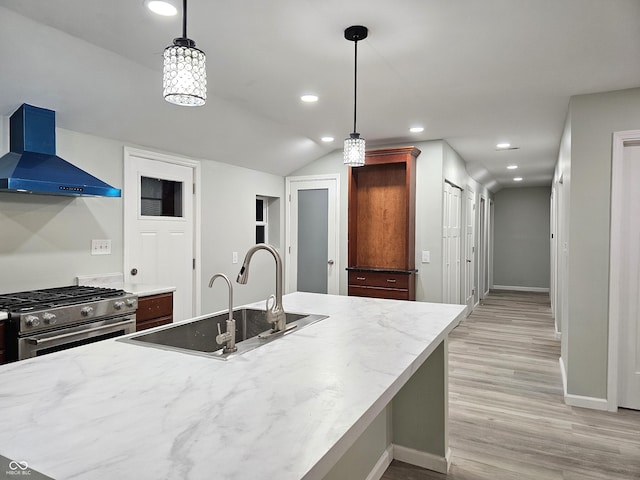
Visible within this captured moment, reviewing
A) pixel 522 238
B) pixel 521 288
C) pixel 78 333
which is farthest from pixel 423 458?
pixel 522 238

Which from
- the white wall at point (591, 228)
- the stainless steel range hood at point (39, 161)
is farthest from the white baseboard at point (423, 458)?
the stainless steel range hood at point (39, 161)

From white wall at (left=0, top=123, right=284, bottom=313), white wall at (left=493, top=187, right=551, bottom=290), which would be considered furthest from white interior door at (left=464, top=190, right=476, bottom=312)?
white wall at (left=0, top=123, right=284, bottom=313)

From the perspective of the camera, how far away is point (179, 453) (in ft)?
2.70

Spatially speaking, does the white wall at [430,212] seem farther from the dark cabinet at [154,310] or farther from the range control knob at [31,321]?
the range control knob at [31,321]

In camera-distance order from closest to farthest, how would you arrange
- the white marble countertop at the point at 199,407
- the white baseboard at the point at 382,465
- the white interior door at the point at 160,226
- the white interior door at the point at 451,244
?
the white marble countertop at the point at 199,407
the white baseboard at the point at 382,465
the white interior door at the point at 160,226
the white interior door at the point at 451,244

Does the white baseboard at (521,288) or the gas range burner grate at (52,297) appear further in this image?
the white baseboard at (521,288)

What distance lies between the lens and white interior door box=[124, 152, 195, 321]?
362cm

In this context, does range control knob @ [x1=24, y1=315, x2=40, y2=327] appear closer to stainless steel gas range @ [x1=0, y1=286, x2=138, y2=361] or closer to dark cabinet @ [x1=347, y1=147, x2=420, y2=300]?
stainless steel gas range @ [x1=0, y1=286, x2=138, y2=361]

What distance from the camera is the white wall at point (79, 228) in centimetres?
284

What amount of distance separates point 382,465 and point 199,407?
1664 millimetres

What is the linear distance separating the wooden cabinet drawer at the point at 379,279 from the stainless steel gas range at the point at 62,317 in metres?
2.60

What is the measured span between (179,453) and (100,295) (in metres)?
2.35

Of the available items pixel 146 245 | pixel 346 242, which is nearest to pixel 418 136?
pixel 346 242

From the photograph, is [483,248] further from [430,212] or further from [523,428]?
[523,428]
